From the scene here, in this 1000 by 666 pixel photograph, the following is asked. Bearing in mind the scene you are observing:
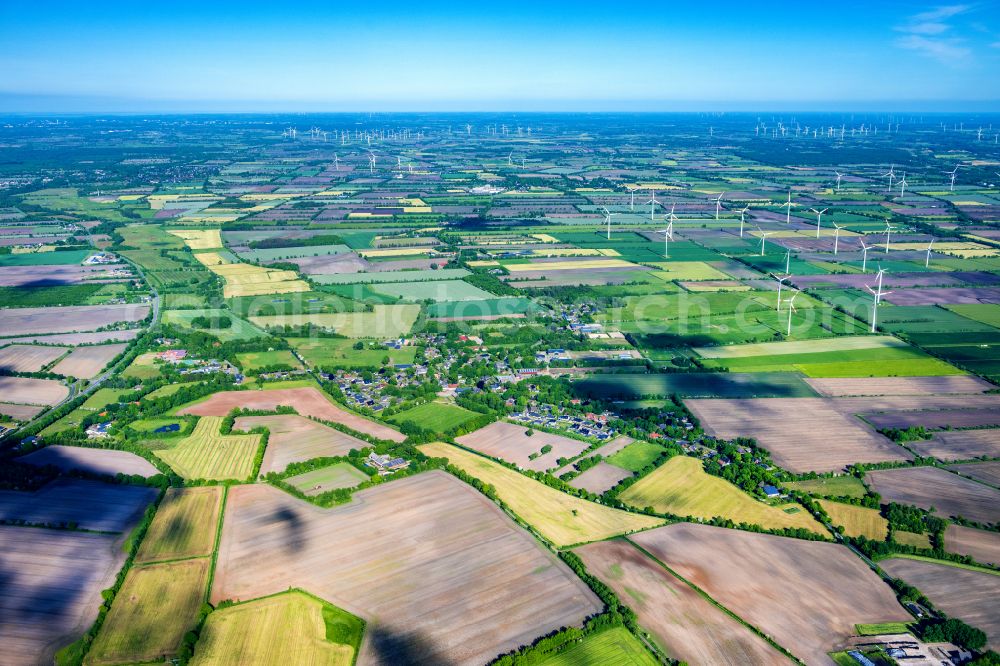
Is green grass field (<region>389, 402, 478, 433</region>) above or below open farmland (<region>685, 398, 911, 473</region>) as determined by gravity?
below

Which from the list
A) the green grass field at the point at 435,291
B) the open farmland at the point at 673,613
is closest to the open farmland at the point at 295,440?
the open farmland at the point at 673,613

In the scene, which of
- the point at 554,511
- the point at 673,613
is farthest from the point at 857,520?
the point at 554,511

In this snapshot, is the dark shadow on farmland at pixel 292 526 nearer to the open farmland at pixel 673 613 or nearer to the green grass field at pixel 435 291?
the open farmland at pixel 673 613

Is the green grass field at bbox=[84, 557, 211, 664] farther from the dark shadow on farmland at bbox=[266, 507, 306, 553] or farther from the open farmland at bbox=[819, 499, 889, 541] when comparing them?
the open farmland at bbox=[819, 499, 889, 541]

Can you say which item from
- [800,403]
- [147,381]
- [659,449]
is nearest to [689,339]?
[800,403]

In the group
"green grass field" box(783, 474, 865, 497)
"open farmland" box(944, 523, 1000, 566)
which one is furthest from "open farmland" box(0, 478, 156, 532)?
"open farmland" box(944, 523, 1000, 566)

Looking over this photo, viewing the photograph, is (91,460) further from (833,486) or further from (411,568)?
(833,486)
